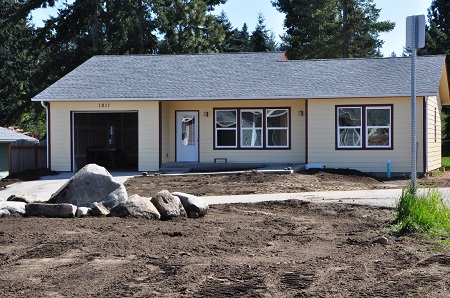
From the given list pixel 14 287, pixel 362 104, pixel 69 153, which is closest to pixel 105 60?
pixel 69 153

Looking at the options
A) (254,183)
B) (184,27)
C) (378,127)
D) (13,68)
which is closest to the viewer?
(254,183)

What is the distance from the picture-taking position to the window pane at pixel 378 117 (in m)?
24.8

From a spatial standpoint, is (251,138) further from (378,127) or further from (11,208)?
(11,208)

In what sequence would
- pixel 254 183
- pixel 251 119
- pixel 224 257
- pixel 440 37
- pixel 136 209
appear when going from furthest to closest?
pixel 440 37 → pixel 251 119 → pixel 254 183 → pixel 136 209 → pixel 224 257

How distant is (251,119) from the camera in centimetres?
2689

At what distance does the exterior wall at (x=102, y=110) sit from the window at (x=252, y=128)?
2485 millimetres

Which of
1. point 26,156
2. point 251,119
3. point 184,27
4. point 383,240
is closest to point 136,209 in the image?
point 383,240

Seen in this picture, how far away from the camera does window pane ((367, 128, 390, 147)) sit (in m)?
24.8

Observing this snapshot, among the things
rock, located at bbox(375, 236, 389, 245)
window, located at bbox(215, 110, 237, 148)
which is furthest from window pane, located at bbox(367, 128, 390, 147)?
rock, located at bbox(375, 236, 389, 245)

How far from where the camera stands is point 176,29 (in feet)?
151

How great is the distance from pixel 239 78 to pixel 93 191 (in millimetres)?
15128

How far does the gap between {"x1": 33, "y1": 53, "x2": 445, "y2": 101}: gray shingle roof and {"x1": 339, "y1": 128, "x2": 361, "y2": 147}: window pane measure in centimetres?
134

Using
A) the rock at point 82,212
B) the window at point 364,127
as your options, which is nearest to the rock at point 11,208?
the rock at point 82,212

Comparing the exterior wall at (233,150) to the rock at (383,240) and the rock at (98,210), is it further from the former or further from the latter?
the rock at (383,240)
